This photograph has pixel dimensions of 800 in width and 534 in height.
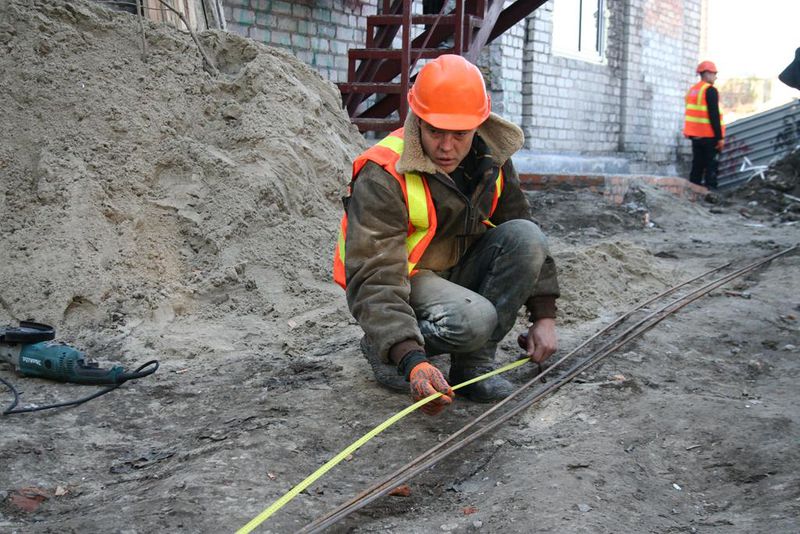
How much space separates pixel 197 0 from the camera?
6375 millimetres

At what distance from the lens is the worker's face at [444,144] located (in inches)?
128

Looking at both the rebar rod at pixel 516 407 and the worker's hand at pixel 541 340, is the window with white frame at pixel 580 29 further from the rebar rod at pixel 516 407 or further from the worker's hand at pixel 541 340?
the worker's hand at pixel 541 340

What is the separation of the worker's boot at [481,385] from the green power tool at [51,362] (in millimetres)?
1393

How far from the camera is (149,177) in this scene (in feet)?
16.9

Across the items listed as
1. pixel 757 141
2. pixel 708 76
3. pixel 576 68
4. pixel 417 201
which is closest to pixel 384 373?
pixel 417 201

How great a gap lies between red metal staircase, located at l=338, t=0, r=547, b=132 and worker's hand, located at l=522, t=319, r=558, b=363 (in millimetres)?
4116

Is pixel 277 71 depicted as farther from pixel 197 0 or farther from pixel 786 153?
pixel 786 153

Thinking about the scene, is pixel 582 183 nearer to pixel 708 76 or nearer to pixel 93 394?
pixel 708 76

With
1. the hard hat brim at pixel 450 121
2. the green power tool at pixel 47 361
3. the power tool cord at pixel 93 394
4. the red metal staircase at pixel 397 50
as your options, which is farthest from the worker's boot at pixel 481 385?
the red metal staircase at pixel 397 50

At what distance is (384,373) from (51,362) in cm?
149

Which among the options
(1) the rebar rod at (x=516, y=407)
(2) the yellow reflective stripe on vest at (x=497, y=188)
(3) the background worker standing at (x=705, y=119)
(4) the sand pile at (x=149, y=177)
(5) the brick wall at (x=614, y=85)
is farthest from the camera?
(3) the background worker standing at (x=705, y=119)

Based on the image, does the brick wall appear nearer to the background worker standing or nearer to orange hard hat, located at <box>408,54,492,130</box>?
the background worker standing

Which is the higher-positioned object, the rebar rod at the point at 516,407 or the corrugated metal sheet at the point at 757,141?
the corrugated metal sheet at the point at 757,141

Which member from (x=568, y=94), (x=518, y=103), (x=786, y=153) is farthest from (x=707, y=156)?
(x=518, y=103)
